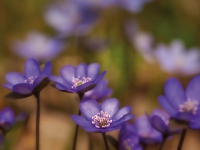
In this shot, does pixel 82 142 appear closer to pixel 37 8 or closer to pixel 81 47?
pixel 81 47

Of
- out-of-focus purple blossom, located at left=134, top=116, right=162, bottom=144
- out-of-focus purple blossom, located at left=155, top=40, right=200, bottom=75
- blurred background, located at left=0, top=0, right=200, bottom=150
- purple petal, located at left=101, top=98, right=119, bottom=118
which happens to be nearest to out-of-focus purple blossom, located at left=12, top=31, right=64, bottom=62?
blurred background, located at left=0, top=0, right=200, bottom=150

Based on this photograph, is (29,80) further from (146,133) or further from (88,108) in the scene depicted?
(146,133)

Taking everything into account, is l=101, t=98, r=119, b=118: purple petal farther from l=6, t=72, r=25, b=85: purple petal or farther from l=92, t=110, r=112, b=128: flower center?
l=6, t=72, r=25, b=85: purple petal

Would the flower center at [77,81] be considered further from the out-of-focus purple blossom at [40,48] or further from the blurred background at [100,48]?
the out-of-focus purple blossom at [40,48]

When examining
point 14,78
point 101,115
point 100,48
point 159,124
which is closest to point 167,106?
point 159,124

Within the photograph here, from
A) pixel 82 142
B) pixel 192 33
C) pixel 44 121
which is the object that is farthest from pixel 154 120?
pixel 192 33

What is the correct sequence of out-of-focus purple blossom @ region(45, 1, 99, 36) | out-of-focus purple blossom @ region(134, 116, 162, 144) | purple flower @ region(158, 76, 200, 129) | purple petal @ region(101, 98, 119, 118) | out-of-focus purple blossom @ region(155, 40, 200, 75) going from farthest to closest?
out-of-focus purple blossom @ region(45, 1, 99, 36), out-of-focus purple blossom @ region(155, 40, 200, 75), out-of-focus purple blossom @ region(134, 116, 162, 144), purple petal @ region(101, 98, 119, 118), purple flower @ region(158, 76, 200, 129)
